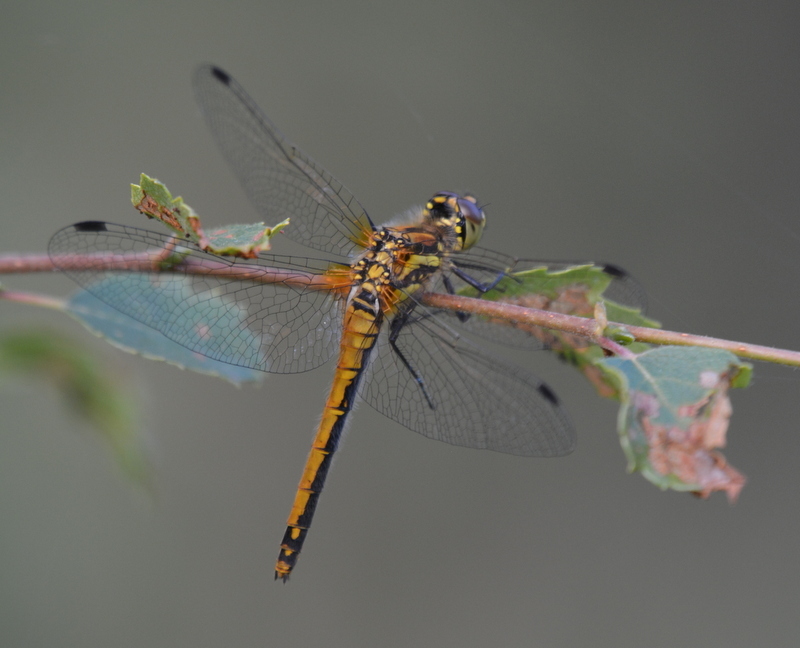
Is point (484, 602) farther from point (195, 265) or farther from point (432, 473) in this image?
point (195, 265)

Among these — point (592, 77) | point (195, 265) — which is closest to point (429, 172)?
point (592, 77)

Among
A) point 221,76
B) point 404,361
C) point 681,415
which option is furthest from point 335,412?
point 221,76

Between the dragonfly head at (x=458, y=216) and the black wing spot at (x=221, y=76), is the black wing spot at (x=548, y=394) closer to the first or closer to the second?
the dragonfly head at (x=458, y=216)

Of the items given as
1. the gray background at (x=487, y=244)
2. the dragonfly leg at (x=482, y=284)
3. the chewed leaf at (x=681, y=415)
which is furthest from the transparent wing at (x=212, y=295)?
the gray background at (x=487, y=244)

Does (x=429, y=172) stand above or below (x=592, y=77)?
below

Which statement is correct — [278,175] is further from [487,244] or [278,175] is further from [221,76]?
[487,244]

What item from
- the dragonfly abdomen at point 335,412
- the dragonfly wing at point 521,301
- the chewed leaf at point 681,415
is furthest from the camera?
the dragonfly abdomen at point 335,412
